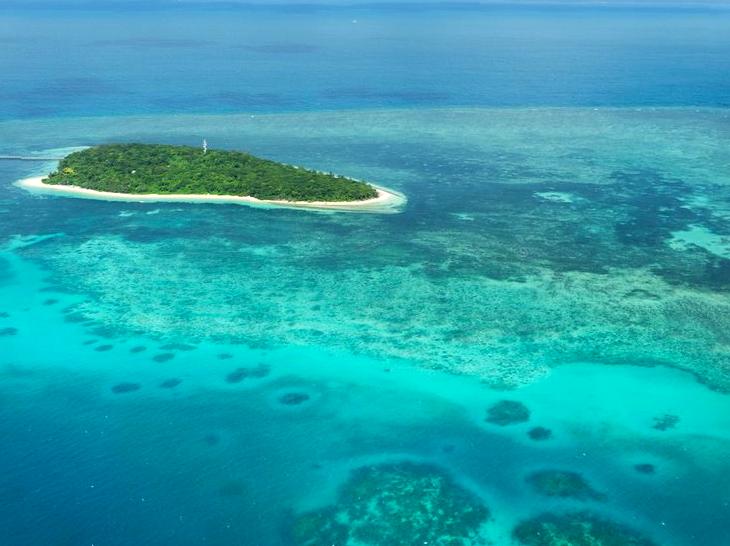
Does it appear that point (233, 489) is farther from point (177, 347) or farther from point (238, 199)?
point (238, 199)

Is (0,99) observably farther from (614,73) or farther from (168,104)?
(614,73)

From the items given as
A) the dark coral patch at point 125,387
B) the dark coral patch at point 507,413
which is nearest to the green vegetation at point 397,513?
the dark coral patch at point 507,413

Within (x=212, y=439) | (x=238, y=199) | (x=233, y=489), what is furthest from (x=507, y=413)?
(x=238, y=199)

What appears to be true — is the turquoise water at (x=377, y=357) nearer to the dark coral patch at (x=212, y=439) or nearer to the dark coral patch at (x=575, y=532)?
the dark coral patch at (x=212, y=439)

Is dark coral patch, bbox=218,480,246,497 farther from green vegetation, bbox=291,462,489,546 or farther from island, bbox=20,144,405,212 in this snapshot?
island, bbox=20,144,405,212

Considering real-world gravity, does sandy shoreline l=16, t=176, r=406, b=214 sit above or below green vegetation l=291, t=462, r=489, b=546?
above

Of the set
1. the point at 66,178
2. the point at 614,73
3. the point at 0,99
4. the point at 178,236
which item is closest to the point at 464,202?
the point at 178,236

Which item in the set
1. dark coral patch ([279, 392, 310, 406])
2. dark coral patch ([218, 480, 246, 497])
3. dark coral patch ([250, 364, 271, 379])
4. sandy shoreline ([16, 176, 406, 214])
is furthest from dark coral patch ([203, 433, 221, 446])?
sandy shoreline ([16, 176, 406, 214])
